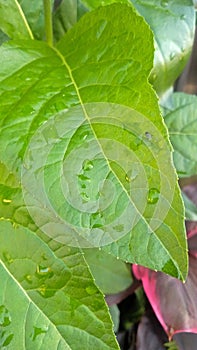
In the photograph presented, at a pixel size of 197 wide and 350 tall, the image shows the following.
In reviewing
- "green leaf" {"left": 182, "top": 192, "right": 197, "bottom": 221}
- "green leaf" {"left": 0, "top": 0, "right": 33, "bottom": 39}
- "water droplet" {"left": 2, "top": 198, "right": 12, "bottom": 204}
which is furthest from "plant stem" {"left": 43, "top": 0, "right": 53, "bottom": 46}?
"green leaf" {"left": 182, "top": 192, "right": 197, "bottom": 221}

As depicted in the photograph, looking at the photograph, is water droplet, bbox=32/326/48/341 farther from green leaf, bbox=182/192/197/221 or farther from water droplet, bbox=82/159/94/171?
green leaf, bbox=182/192/197/221

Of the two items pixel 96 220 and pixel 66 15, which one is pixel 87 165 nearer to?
pixel 96 220

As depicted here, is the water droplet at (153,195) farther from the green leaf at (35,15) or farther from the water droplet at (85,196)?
the green leaf at (35,15)

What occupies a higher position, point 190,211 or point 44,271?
point 44,271

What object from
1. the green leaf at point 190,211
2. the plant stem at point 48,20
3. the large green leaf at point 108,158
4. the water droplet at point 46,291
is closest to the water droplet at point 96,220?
the large green leaf at point 108,158

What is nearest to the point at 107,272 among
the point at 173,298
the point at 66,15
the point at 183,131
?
the point at 173,298

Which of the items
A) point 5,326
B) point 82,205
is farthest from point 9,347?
point 82,205
